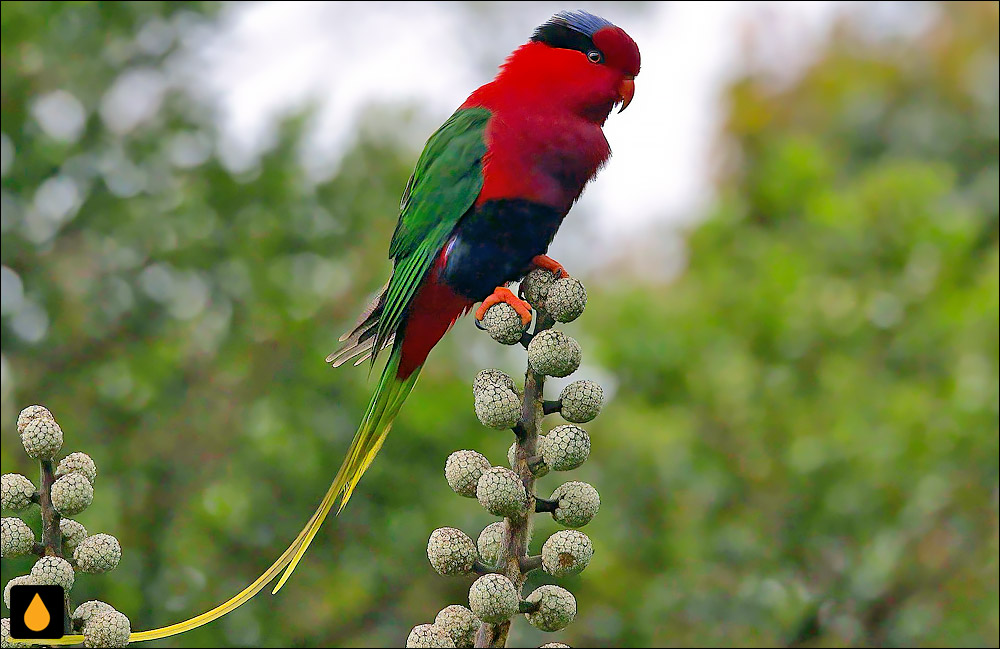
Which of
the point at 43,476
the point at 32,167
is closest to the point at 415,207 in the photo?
the point at 43,476

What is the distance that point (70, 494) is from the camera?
98 cm

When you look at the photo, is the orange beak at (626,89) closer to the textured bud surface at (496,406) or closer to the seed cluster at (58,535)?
the textured bud surface at (496,406)

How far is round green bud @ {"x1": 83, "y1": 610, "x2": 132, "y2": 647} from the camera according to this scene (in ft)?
3.13

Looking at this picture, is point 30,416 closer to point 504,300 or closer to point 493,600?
point 493,600

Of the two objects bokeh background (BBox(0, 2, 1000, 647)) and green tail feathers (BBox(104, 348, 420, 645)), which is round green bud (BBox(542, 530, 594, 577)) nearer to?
green tail feathers (BBox(104, 348, 420, 645))

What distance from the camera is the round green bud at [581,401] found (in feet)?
3.57

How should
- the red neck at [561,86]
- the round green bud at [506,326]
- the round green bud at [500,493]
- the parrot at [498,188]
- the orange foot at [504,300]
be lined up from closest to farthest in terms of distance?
the round green bud at [500,493]
the round green bud at [506,326]
the orange foot at [504,300]
the parrot at [498,188]
the red neck at [561,86]

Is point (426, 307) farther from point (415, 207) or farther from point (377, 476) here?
point (377, 476)

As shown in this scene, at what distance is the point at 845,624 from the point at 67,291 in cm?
294

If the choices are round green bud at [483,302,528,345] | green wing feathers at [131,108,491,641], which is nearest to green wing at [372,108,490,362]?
green wing feathers at [131,108,491,641]

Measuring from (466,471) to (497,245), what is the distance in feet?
1.85

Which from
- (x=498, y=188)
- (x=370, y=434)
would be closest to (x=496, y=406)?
(x=370, y=434)

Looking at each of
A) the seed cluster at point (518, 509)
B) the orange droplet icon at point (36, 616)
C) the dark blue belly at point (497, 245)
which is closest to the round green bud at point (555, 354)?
the seed cluster at point (518, 509)

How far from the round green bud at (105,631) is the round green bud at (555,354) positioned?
0.52 metres
